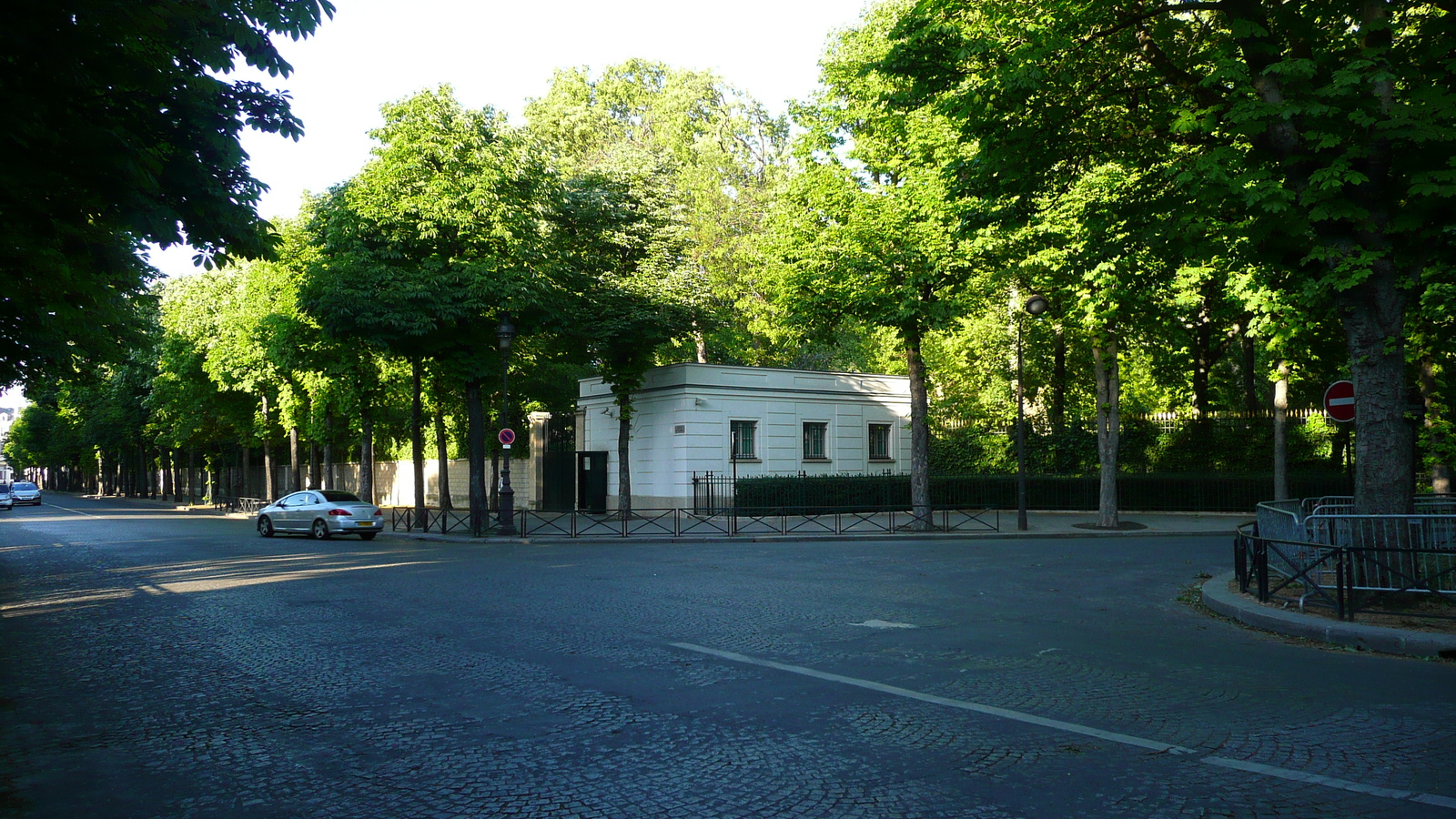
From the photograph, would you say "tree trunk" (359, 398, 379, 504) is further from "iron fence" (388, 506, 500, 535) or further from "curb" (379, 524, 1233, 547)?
"curb" (379, 524, 1233, 547)

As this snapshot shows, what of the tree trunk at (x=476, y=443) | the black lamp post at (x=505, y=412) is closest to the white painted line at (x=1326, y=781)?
the black lamp post at (x=505, y=412)

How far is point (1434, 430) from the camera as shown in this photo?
22062 mm

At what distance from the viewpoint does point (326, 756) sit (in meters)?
5.76

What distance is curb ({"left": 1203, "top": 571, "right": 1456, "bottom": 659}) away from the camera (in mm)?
8914

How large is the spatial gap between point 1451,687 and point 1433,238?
5.32m

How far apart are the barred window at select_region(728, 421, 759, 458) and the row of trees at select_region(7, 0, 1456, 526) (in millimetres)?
3485

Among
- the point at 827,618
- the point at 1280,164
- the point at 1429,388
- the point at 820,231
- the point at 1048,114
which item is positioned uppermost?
the point at 820,231

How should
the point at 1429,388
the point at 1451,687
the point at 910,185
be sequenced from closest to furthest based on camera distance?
1. the point at 1451,687
2. the point at 1429,388
3. the point at 910,185

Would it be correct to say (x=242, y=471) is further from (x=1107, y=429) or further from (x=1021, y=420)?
(x=1107, y=429)

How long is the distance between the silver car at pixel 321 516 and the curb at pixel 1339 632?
21.7 meters

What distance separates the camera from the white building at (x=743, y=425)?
35250 millimetres

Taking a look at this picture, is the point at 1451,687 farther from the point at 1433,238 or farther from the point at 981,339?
the point at 981,339

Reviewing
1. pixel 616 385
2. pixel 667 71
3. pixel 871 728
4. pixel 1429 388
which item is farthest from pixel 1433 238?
pixel 667 71

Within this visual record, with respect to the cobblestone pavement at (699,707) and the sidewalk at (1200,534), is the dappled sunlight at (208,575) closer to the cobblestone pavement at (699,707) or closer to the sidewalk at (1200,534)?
the cobblestone pavement at (699,707)
